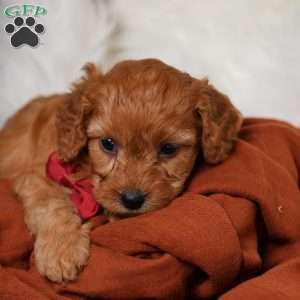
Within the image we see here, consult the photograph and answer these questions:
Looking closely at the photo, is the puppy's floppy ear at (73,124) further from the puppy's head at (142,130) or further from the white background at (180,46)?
the white background at (180,46)

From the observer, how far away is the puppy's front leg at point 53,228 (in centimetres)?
242

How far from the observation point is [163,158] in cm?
270

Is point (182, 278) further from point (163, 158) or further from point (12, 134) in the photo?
point (12, 134)

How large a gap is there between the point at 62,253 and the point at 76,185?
438 mm

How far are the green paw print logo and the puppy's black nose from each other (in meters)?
1.77

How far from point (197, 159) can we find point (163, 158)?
258mm

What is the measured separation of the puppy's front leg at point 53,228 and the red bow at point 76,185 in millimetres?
37

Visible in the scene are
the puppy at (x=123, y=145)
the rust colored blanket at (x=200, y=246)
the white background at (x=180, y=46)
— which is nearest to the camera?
the rust colored blanket at (x=200, y=246)

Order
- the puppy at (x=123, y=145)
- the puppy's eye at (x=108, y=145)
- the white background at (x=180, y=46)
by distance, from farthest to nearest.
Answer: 1. the white background at (x=180, y=46)
2. the puppy's eye at (x=108, y=145)
3. the puppy at (x=123, y=145)

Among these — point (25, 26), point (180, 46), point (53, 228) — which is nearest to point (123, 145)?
point (53, 228)

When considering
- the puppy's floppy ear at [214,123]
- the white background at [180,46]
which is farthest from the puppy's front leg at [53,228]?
the white background at [180,46]

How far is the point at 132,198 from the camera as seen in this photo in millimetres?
2469

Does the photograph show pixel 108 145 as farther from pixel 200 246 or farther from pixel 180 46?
pixel 180 46

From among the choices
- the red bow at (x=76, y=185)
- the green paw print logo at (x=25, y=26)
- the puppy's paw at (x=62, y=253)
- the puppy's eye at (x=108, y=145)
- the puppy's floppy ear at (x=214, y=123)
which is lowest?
the puppy's paw at (x=62, y=253)
